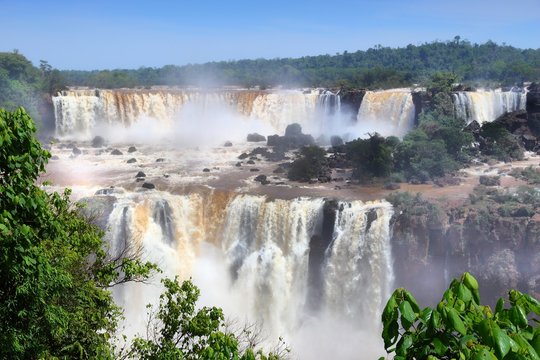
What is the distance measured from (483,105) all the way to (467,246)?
64.5ft

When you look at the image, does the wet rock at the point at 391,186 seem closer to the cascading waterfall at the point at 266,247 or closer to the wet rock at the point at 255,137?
the cascading waterfall at the point at 266,247

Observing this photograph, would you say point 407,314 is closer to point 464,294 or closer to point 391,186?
point 464,294

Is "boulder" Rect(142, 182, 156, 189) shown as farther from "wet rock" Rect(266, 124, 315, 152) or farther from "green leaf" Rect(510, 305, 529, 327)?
"green leaf" Rect(510, 305, 529, 327)

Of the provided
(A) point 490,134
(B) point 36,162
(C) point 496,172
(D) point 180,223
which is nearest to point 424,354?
(B) point 36,162

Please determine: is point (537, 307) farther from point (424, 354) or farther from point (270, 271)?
point (270, 271)

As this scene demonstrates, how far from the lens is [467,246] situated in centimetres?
2011

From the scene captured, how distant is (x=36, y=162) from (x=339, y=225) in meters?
16.8

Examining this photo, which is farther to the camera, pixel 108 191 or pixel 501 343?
pixel 108 191

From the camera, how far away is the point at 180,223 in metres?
23.8

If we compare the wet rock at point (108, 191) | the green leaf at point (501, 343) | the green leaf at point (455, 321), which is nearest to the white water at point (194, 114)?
the wet rock at point (108, 191)

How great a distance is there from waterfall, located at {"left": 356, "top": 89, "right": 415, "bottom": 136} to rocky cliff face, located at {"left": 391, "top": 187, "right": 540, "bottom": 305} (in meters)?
16.4

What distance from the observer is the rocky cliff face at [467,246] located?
1916 cm

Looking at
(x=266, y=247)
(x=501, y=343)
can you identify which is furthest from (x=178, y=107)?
(x=501, y=343)

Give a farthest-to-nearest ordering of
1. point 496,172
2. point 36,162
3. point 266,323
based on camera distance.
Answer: point 496,172 → point 266,323 → point 36,162
